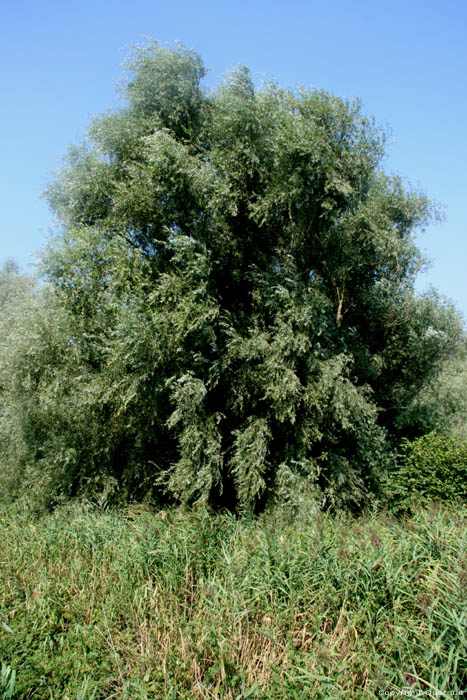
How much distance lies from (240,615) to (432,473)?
6.88 meters

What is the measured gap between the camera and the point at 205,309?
923 centimetres

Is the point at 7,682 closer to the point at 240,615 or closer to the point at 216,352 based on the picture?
the point at 240,615

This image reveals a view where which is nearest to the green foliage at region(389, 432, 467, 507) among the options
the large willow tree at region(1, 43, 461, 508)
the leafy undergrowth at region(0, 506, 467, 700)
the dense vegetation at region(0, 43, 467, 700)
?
the dense vegetation at region(0, 43, 467, 700)

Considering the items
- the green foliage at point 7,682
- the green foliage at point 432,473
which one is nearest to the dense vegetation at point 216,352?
the green foliage at point 432,473

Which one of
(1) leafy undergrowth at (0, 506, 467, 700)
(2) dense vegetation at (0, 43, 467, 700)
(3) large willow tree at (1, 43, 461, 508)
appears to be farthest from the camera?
(3) large willow tree at (1, 43, 461, 508)

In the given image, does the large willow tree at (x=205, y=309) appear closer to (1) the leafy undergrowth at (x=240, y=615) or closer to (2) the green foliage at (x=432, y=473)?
(2) the green foliage at (x=432, y=473)

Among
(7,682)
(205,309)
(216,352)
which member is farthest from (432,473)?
(7,682)

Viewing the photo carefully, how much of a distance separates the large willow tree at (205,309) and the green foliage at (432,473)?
66 centimetres

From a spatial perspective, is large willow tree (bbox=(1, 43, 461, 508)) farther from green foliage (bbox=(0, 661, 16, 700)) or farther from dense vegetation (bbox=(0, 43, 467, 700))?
green foliage (bbox=(0, 661, 16, 700))

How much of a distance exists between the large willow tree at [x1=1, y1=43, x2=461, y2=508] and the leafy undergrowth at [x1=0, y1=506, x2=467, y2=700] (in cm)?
323

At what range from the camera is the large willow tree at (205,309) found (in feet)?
30.0

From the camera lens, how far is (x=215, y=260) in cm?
1023

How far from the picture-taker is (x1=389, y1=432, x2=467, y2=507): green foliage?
367 inches

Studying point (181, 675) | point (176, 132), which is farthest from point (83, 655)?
point (176, 132)
